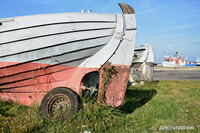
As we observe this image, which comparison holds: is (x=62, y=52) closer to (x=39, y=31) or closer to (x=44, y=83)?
(x=39, y=31)

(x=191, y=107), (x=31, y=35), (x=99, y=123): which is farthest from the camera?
(x=191, y=107)

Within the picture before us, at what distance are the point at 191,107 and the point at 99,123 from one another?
118 inches

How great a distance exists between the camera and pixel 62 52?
3939 millimetres

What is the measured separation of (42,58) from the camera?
390cm

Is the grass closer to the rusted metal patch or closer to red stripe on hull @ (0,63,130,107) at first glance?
red stripe on hull @ (0,63,130,107)

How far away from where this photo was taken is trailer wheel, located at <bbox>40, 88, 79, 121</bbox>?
351 cm

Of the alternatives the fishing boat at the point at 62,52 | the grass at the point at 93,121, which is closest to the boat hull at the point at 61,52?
the fishing boat at the point at 62,52

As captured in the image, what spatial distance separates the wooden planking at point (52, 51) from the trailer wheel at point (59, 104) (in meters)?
0.81

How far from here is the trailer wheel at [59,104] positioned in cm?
351

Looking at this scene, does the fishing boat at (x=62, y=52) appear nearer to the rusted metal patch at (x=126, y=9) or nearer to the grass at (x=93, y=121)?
the rusted metal patch at (x=126, y=9)

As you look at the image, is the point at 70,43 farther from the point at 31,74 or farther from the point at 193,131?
the point at 193,131

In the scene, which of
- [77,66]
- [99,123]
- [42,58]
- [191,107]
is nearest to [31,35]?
[42,58]

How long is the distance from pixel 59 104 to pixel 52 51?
109 centimetres

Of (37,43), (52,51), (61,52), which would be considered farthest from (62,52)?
(37,43)
